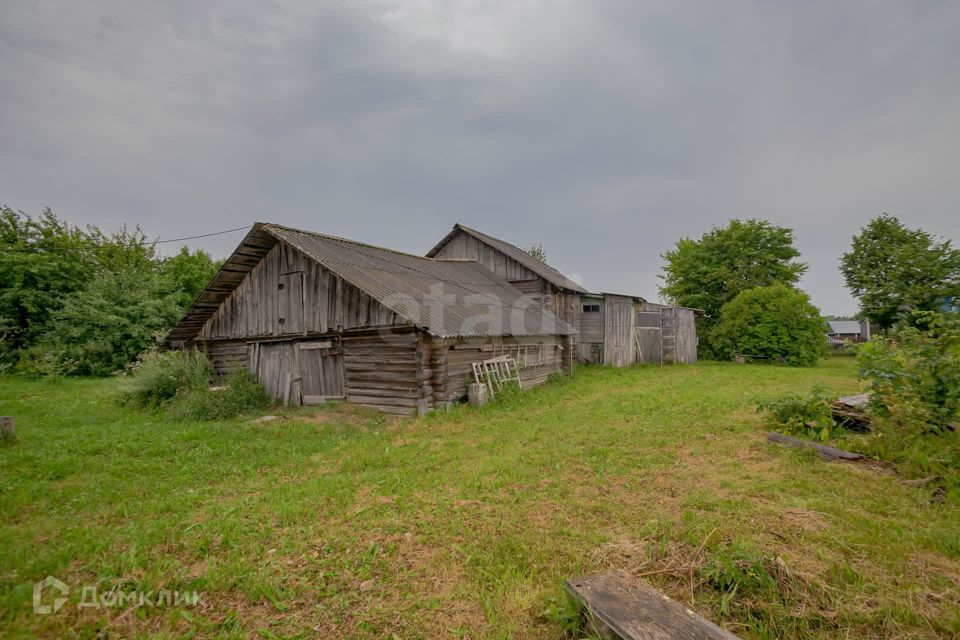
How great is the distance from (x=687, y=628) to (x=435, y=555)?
2420 millimetres

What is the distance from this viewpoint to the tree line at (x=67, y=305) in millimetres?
19156

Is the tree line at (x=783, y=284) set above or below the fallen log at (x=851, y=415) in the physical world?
above

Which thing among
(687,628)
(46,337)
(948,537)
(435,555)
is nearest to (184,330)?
(46,337)

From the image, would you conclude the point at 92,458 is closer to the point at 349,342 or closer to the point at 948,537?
the point at 349,342

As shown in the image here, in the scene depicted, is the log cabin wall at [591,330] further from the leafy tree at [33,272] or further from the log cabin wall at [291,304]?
the leafy tree at [33,272]

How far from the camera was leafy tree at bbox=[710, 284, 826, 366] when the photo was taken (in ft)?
70.5

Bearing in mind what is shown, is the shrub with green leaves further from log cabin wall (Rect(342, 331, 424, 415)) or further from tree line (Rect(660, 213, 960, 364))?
tree line (Rect(660, 213, 960, 364))

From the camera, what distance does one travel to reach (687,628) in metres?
2.71

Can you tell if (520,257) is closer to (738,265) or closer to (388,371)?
(388,371)

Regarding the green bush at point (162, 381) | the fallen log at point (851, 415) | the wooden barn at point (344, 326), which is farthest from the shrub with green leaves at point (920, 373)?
the green bush at point (162, 381)

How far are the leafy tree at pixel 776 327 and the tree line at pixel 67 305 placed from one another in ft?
104

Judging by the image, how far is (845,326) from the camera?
144ft

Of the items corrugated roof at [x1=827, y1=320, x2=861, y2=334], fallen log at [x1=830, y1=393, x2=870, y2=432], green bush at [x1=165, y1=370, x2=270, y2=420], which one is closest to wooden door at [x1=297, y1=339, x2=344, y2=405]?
green bush at [x1=165, y1=370, x2=270, y2=420]

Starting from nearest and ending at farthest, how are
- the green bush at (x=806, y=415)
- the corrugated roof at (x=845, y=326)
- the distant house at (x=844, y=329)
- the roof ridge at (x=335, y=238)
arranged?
the green bush at (x=806, y=415) < the roof ridge at (x=335, y=238) < the distant house at (x=844, y=329) < the corrugated roof at (x=845, y=326)
